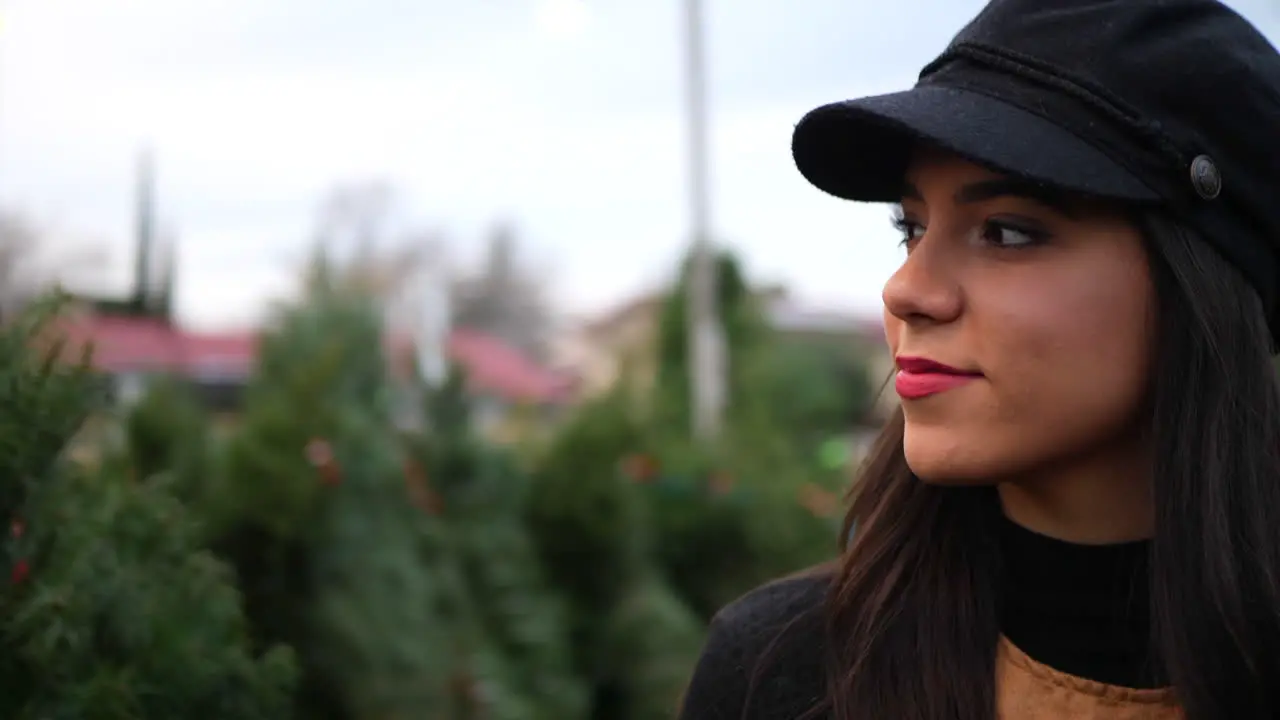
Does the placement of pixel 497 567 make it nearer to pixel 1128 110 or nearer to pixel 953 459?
pixel 953 459

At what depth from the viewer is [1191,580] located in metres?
1.52

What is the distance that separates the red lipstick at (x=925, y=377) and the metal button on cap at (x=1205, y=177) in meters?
0.29

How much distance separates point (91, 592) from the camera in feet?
5.32

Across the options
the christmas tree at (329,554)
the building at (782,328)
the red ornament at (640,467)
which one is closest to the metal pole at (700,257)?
the building at (782,328)

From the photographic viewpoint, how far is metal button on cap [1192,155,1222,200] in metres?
1.45

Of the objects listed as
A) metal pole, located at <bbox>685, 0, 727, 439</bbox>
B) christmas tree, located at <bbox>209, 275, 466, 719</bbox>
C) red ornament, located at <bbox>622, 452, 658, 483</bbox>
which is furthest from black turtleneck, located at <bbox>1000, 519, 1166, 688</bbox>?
metal pole, located at <bbox>685, 0, 727, 439</bbox>

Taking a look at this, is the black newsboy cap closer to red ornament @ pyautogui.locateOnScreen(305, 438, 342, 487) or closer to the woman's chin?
the woman's chin

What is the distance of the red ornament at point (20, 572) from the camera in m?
1.58

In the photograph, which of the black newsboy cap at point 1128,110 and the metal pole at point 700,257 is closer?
the black newsboy cap at point 1128,110

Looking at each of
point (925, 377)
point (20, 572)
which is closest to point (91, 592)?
point (20, 572)

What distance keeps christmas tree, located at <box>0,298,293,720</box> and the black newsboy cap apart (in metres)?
0.97

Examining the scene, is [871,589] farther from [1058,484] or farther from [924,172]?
[924,172]

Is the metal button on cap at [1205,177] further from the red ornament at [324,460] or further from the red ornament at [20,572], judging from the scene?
the red ornament at [324,460]

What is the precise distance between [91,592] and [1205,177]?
4.25ft
